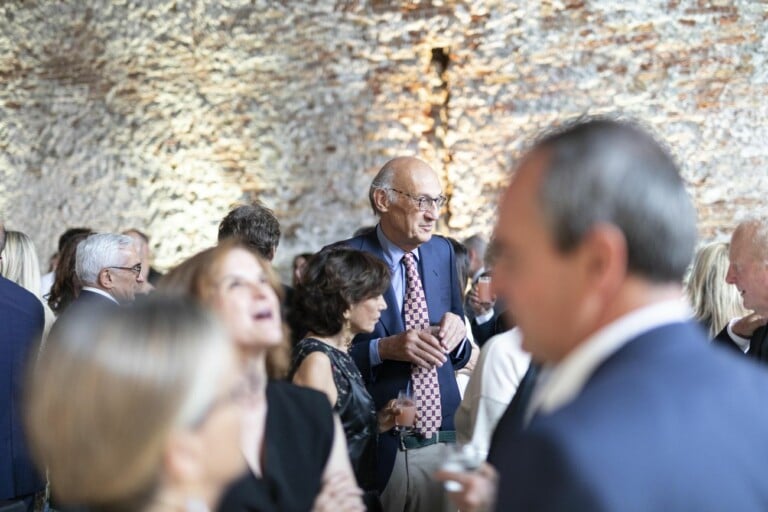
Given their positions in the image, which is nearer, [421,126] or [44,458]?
[44,458]

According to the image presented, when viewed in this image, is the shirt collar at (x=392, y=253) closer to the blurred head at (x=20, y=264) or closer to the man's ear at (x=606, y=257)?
the blurred head at (x=20, y=264)

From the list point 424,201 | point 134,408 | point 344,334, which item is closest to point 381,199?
point 424,201

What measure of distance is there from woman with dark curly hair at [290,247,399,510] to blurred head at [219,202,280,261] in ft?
2.08

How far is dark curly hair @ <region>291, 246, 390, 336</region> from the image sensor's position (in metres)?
3.20

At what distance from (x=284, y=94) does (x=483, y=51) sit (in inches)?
64.8

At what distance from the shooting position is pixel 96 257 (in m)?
4.21

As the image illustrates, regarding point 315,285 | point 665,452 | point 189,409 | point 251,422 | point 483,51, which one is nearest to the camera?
point 665,452

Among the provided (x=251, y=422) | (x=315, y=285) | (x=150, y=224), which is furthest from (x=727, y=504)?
(x=150, y=224)

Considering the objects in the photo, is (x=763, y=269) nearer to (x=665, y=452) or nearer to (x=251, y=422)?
(x=251, y=422)

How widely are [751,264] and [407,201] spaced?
1.34 metres

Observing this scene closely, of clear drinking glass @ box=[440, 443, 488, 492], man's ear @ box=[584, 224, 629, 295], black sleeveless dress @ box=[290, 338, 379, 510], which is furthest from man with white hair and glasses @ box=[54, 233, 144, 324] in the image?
man's ear @ box=[584, 224, 629, 295]

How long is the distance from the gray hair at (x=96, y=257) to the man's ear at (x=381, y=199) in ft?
3.80

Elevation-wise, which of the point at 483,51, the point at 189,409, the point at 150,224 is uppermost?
the point at 483,51

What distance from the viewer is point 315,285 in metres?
3.35
